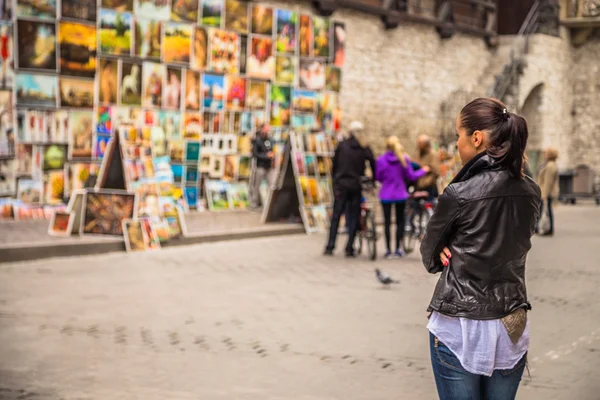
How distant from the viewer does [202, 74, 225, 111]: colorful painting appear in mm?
21234

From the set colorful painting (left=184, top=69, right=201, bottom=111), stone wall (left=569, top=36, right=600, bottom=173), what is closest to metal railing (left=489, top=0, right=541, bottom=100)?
stone wall (left=569, top=36, right=600, bottom=173)

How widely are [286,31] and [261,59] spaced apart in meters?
1.05

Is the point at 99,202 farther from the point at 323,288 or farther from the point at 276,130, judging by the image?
the point at 276,130

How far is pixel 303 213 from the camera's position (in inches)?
704

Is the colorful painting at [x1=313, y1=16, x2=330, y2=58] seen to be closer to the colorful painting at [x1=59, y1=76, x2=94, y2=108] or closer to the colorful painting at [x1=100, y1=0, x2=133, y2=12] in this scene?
the colorful painting at [x1=100, y1=0, x2=133, y2=12]

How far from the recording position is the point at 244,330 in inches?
315

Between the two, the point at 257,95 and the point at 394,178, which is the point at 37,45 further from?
the point at 394,178

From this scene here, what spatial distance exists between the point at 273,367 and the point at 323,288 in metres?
3.97

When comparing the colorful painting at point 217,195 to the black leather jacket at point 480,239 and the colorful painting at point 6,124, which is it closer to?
the colorful painting at point 6,124

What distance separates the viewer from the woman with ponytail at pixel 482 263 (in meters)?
3.26

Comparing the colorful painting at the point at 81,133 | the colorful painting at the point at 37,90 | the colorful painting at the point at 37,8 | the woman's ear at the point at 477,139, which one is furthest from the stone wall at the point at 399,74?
the woman's ear at the point at 477,139

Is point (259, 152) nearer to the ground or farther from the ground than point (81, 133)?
nearer to the ground

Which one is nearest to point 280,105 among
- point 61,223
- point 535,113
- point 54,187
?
point 54,187

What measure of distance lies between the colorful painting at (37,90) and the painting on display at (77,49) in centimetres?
35
